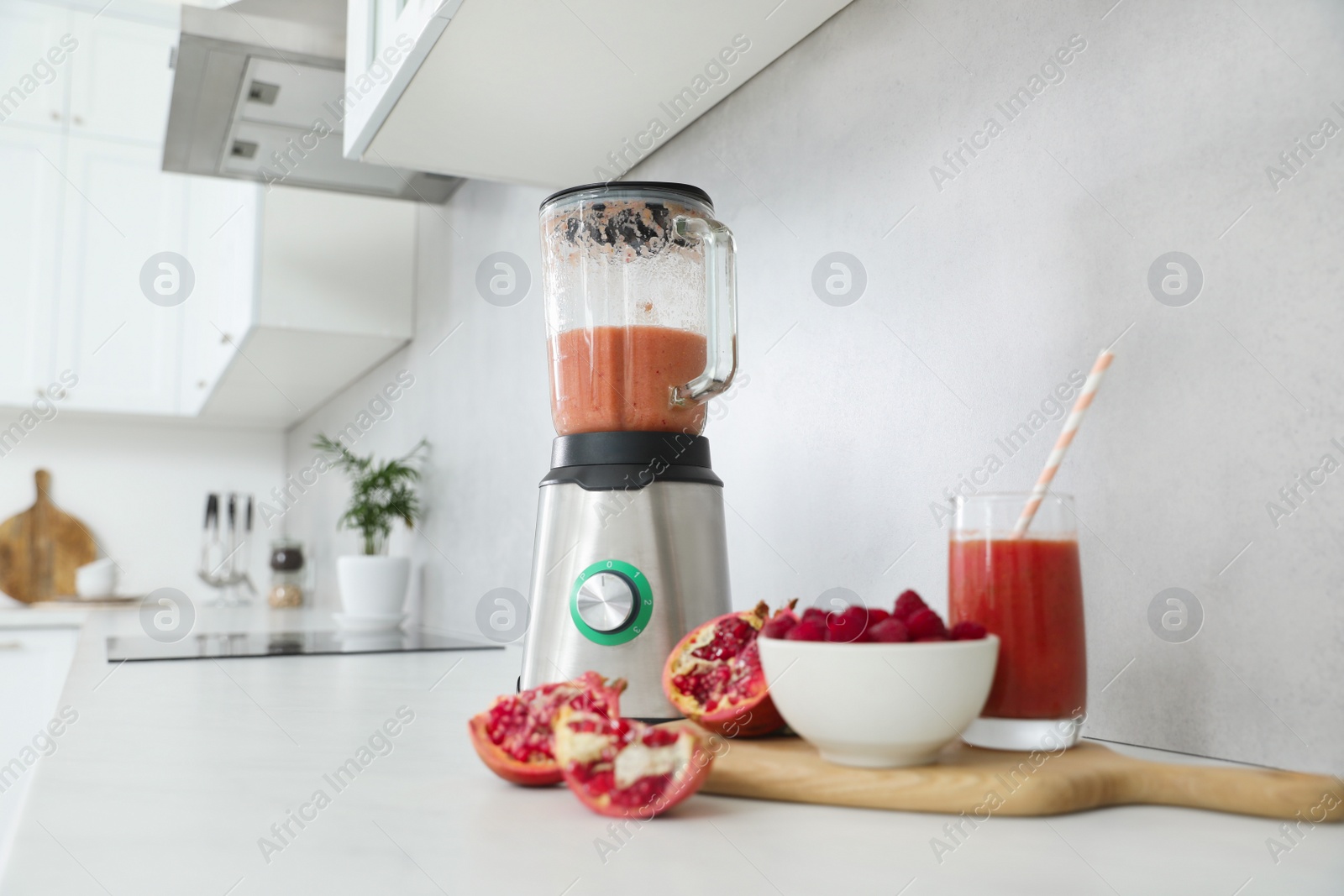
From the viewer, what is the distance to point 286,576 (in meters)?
2.85

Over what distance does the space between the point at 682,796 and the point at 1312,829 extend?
0.29m

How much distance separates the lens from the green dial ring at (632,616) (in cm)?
71

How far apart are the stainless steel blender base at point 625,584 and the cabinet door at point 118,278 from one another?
2.73 m

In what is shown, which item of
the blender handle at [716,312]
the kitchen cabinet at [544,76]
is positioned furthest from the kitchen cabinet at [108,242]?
the blender handle at [716,312]

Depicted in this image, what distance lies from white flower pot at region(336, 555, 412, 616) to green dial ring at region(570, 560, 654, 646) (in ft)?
4.30

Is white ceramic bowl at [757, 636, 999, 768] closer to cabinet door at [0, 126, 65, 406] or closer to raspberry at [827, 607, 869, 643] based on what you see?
raspberry at [827, 607, 869, 643]

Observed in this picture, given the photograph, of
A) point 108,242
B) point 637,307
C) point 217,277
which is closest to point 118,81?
point 108,242

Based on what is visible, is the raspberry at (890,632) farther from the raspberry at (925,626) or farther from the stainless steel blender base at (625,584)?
the stainless steel blender base at (625,584)

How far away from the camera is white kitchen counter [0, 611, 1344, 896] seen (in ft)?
1.30

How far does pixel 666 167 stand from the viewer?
1.25 meters

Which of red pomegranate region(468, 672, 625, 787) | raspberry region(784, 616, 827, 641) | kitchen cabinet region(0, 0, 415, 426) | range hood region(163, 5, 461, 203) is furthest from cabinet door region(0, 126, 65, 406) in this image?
raspberry region(784, 616, 827, 641)

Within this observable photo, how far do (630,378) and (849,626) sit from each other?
324 millimetres

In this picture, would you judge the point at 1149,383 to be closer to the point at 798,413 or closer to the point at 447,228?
the point at 798,413

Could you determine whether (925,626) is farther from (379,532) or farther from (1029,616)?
(379,532)
